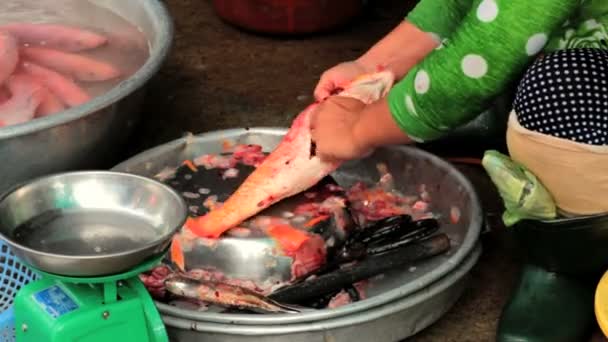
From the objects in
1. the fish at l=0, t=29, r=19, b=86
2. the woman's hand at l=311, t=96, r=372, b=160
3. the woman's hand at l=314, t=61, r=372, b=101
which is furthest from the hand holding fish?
the fish at l=0, t=29, r=19, b=86

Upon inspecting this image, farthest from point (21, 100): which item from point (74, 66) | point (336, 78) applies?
point (336, 78)

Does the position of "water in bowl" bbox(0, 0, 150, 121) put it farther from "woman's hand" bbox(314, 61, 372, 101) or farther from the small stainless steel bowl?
the small stainless steel bowl

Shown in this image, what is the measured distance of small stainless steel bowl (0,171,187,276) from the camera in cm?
123

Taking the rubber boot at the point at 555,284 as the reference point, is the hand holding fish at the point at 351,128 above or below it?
above

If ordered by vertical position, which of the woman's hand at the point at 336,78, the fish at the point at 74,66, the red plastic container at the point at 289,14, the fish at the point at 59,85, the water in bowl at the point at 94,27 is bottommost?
the red plastic container at the point at 289,14

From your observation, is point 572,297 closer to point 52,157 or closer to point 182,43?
point 52,157

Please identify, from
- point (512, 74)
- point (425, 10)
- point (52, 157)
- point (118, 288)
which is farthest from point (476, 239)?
point (52, 157)

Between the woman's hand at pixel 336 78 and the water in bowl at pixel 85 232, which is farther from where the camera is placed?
the woman's hand at pixel 336 78

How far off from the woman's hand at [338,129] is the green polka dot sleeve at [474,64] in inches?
3.3

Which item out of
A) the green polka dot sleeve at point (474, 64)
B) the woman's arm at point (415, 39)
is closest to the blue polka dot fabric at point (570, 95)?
the green polka dot sleeve at point (474, 64)

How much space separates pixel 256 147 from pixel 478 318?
0.50 metres

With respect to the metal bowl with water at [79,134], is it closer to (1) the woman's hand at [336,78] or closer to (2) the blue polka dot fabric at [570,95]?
(1) the woman's hand at [336,78]

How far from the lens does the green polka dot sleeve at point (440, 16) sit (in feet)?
5.57

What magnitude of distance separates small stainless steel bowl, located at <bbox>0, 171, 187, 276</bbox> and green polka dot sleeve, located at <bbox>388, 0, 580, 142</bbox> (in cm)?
40
